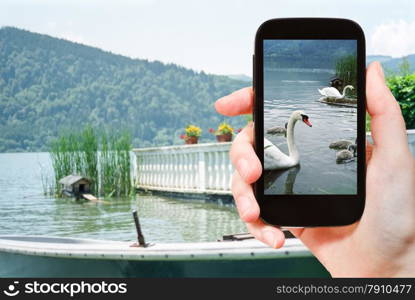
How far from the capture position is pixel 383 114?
1.26 m

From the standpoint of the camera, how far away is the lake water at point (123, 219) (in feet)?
22.0

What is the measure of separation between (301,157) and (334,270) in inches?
10.2

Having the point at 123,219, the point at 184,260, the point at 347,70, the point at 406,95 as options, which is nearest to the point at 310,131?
the point at 347,70

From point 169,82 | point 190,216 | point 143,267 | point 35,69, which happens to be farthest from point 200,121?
point 143,267

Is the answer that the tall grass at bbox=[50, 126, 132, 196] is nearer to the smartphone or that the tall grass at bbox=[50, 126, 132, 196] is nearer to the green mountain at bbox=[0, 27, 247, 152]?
the smartphone

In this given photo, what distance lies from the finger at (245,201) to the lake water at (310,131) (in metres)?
0.05

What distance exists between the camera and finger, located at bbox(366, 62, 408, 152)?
1.26 meters

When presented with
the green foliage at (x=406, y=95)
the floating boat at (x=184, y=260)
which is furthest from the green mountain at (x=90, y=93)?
the floating boat at (x=184, y=260)

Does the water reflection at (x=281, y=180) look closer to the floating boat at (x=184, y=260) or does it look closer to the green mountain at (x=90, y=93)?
the floating boat at (x=184, y=260)

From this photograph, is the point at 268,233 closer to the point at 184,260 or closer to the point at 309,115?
the point at 309,115

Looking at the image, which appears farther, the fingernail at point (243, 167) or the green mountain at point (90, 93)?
the green mountain at point (90, 93)

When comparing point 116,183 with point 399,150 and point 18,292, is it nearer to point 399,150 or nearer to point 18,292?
point 18,292

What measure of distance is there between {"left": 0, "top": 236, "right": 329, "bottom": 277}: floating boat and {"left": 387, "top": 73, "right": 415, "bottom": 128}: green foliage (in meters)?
3.61

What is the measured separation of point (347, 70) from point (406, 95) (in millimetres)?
5473
